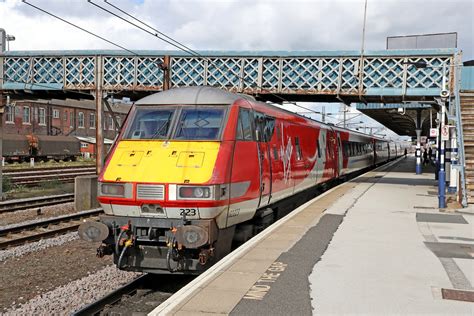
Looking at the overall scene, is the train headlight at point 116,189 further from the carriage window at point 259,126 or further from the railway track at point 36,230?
the railway track at point 36,230

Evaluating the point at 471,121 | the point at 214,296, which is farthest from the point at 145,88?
the point at 214,296

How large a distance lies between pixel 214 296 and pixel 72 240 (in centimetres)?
735

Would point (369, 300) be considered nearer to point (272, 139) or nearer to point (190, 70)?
point (272, 139)

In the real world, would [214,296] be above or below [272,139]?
below

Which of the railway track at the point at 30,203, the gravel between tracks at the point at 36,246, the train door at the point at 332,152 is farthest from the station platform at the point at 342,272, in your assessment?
the railway track at the point at 30,203

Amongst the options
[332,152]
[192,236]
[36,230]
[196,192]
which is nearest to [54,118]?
[332,152]

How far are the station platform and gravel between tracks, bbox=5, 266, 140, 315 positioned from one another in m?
2.25

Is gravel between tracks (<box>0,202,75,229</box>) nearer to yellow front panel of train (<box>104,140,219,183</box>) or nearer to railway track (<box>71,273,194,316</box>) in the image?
railway track (<box>71,273,194,316</box>)

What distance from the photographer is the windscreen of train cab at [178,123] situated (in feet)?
25.8

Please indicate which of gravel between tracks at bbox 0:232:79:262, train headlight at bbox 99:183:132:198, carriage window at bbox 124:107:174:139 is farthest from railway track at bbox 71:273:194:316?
gravel between tracks at bbox 0:232:79:262

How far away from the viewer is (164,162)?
737 centimetres

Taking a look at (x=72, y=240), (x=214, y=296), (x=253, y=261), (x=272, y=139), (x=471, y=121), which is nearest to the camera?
(x=214, y=296)

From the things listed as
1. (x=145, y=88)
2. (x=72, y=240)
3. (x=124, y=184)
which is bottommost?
(x=72, y=240)

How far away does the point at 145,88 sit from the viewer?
1969 centimetres
